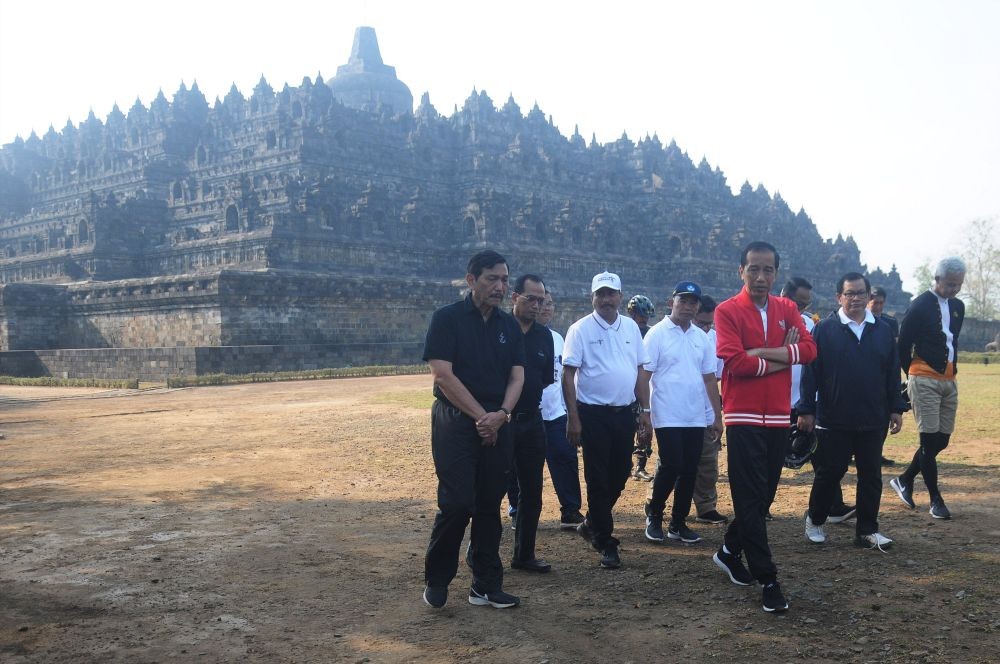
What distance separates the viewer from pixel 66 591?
4.90 metres

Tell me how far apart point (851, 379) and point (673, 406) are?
1.12m

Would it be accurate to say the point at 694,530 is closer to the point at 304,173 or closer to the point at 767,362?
the point at 767,362

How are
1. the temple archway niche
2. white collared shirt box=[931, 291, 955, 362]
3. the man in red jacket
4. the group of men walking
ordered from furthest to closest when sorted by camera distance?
the temple archway niche < white collared shirt box=[931, 291, 955, 362] < the man in red jacket < the group of men walking

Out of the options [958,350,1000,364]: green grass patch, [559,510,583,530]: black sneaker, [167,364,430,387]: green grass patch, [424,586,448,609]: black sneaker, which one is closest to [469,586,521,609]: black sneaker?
[424,586,448,609]: black sneaker

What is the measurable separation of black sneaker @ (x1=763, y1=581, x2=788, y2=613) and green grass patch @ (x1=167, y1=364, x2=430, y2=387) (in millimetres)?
19579

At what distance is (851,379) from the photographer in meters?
5.66

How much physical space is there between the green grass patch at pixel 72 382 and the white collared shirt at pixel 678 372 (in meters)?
18.5

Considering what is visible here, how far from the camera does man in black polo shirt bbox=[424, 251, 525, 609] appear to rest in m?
4.61

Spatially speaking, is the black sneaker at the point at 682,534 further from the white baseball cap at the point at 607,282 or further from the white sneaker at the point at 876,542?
the white baseball cap at the point at 607,282

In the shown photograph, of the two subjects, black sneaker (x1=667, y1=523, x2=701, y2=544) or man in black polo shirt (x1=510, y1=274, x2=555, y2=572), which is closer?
man in black polo shirt (x1=510, y1=274, x2=555, y2=572)

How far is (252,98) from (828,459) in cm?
4704

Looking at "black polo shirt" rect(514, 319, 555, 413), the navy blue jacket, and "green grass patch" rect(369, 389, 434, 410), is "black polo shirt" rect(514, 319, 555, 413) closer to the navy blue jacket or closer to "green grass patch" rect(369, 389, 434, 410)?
the navy blue jacket

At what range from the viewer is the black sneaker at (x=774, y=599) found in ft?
14.6

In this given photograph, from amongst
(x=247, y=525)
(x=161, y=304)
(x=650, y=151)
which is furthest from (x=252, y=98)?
(x=247, y=525)
